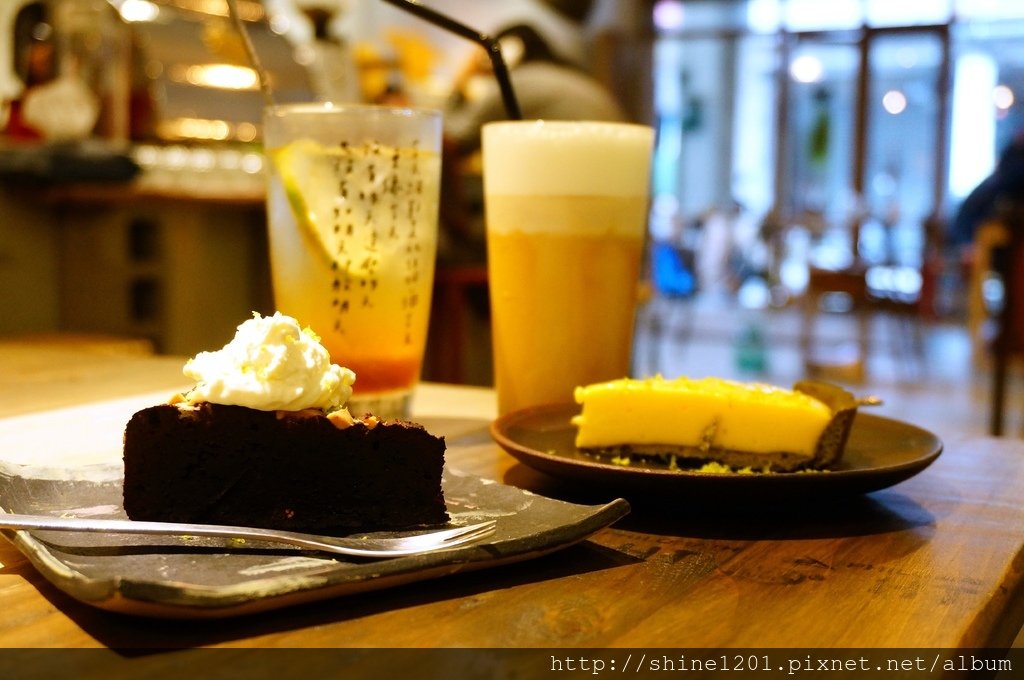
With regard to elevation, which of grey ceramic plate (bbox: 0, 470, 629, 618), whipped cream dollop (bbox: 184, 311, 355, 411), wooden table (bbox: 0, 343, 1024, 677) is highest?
whipped cream dollop (bbox: 184, 311, 355, 411)

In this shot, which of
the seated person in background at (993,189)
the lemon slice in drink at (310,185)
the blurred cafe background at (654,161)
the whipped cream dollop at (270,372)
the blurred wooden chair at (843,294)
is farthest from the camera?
the seated person in background at (993,189)

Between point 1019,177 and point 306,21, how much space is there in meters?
5.43

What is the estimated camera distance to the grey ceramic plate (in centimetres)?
54

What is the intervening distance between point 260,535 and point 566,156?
65cm

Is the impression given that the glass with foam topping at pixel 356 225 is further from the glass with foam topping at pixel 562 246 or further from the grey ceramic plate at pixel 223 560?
the grey ceramic plate at pixel 223 560

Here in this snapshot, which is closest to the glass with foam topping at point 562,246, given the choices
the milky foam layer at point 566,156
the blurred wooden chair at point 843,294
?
the milky foam layer at point 566,156

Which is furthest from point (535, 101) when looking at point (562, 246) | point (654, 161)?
point (562, 246)

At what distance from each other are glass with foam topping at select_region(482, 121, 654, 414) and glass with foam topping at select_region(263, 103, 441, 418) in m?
0.10

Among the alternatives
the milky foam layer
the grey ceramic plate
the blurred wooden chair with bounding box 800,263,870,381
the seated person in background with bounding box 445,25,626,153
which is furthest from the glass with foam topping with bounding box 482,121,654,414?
the blurred wooden chair with bounding box 800,263,870,381

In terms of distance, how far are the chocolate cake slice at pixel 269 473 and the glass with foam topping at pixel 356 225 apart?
389 millimetres

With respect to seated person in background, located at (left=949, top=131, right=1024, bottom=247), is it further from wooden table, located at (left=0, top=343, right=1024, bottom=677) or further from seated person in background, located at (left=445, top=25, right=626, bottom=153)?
wooden table, located at (left=0, top=343, right=1024, bottom=677)

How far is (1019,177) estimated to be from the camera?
8086 millimetres

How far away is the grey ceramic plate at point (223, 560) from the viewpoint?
540 millimetres

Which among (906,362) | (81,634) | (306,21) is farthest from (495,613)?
(906,362)
